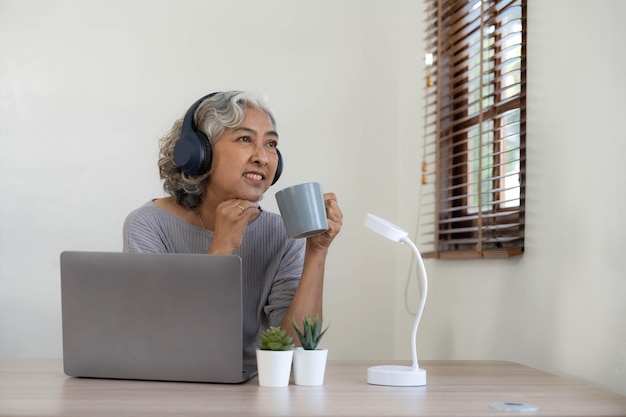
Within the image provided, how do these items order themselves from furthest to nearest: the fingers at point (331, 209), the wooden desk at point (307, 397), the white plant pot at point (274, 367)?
the fingers at point (331, 209) < the white plant pot at point (274, 367) < the wooden desk at point (307, 397)

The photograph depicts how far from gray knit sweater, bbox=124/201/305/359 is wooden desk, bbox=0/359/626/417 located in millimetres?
478

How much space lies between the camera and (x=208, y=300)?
55.7 inches

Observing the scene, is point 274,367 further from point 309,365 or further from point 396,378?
point 396,378

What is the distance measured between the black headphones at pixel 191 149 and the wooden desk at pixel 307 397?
65 centimetres

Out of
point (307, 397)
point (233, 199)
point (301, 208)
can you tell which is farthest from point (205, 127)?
point (307, 397)

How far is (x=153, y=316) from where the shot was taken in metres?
1.43

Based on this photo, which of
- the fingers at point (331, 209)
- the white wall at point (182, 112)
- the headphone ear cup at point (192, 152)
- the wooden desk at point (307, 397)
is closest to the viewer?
the wooden desk at point (307, 397)

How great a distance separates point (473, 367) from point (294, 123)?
64.0 inches

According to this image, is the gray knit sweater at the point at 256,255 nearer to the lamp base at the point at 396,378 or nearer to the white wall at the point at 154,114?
the lamp base at the point at 396,378

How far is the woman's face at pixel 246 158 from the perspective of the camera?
6.67 ft

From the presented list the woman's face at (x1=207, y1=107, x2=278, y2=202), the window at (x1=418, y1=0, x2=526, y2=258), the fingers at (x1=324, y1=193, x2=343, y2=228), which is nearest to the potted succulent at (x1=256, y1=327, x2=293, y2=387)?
the fingers at (x1=324, y1=193, x2=343, y2=228)

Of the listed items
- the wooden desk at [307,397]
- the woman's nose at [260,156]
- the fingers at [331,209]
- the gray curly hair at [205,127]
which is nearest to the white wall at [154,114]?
the gray curly hair at [205,127]

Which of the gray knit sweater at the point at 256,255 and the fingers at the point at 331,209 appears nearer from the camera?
the fingers at the point at 331,209

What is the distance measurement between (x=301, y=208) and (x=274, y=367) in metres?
0.32
